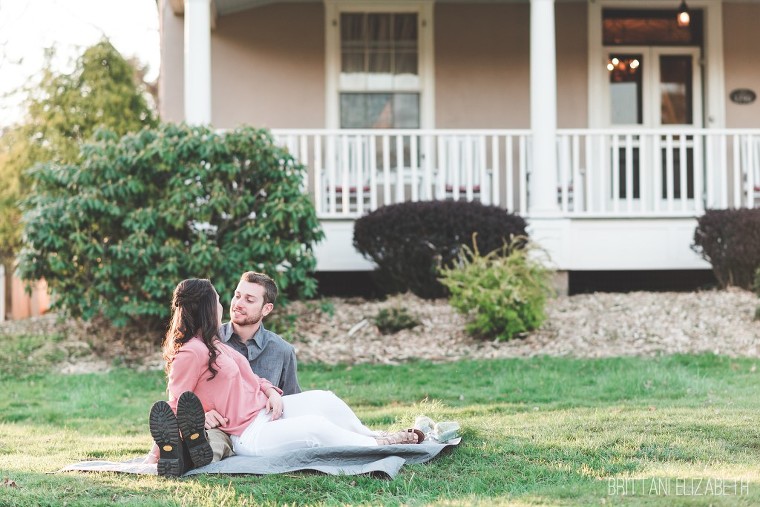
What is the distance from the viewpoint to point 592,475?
14.9 feet

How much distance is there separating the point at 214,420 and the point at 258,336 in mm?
588

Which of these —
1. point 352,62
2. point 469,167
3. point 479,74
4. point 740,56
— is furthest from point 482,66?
point 740,56

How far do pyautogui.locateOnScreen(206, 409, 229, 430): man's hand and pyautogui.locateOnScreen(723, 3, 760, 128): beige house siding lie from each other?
9.60 metres

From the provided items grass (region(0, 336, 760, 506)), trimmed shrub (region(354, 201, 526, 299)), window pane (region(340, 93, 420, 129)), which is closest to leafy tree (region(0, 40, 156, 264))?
window pane (region(340, 93, 420, 129))

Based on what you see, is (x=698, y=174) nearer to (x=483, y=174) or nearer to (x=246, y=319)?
(x=483, y=174)

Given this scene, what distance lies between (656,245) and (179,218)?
17.3ft

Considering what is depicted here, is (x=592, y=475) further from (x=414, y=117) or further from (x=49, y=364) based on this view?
(x=414, y=117)

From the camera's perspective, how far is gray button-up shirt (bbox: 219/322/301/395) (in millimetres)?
5238

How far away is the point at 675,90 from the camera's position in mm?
12766

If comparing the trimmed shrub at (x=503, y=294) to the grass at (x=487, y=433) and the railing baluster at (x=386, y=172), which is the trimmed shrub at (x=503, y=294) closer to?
→ the grass at (x=487, y=433)

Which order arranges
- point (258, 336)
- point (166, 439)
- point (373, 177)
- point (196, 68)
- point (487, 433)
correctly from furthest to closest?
point (373, 177) → point (196, 68) → point (487, 433) → point (258, 336) → point (166, 439)

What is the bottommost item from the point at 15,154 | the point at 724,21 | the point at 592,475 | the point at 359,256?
the point at 592,475

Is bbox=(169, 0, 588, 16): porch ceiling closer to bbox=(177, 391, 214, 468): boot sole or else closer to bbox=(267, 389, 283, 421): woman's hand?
bbox=(267, 389, 283, 421): woman's hand

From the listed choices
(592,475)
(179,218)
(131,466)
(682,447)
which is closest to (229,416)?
(131,466)
